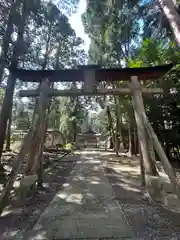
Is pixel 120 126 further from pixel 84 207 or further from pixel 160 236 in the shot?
pixel 160 236

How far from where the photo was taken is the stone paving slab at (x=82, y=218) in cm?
349

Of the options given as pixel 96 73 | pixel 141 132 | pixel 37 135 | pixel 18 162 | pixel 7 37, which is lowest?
pixel 18 162

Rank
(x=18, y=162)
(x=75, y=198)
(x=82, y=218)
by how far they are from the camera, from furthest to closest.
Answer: (x=75, y=198)
(x=18, y=162)
(x=82, y=218)

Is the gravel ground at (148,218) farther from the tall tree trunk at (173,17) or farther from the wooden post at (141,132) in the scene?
the tall tree trunk at (173,17)

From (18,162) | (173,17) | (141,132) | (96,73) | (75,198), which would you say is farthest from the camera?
(173,17)

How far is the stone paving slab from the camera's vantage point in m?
3.49

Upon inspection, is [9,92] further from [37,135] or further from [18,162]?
[18,162]

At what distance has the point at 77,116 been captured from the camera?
3412cm

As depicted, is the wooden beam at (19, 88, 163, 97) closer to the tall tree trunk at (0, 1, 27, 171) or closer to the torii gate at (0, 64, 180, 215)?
the torii gate at (0, 64, 180, 215)

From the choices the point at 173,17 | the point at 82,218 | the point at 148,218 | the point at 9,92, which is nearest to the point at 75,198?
the point at 82,218

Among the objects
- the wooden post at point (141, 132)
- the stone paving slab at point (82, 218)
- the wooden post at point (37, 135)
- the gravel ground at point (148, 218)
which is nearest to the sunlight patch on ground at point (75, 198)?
the stone paving slab at point (82, 218)

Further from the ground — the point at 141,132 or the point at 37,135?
the point at 141,132

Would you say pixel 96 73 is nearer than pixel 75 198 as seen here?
No

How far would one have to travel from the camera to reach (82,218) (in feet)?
13.9
